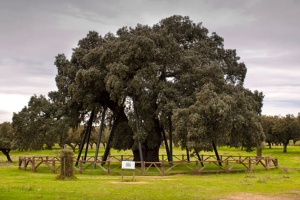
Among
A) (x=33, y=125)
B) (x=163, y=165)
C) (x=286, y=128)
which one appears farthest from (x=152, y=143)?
(x=286, y=128)

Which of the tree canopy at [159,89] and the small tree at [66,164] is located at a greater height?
the tree canopy at [159,89]

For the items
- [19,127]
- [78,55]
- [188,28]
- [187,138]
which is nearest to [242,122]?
[187,138]

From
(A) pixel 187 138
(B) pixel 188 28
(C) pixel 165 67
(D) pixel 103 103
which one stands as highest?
(B) pixel 188 28

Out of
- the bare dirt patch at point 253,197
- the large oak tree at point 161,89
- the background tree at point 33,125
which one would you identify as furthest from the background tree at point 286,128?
the bare dirt patch at point 253,197

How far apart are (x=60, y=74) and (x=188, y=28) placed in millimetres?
16728

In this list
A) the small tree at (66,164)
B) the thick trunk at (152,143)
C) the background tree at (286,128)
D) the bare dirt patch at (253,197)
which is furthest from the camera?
the background tree at (286,128)

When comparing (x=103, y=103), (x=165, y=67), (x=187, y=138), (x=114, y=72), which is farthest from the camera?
(x=103, y=103)

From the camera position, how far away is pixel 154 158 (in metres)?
41.3

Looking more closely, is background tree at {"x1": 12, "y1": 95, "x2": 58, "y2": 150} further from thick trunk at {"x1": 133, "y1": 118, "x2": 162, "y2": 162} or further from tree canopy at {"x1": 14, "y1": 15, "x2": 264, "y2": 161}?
thick trunk at {"x1": 133, "y1": 118, "x2": 162, "y2": 162}

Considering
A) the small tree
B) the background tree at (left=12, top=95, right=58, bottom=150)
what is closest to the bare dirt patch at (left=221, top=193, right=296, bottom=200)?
the small tree

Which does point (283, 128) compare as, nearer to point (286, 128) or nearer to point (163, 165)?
point (286, 128)

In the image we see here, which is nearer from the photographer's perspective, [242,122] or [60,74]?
[242,122]

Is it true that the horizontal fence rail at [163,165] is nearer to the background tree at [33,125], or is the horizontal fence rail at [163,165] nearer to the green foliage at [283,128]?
the background tree at [33,125]

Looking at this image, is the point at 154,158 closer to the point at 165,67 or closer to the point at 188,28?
the point at 165,67
